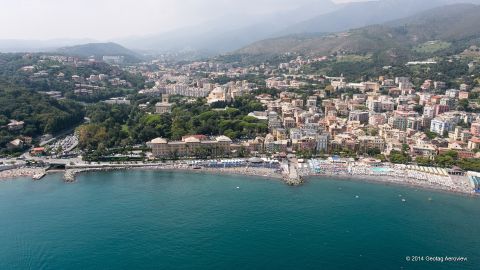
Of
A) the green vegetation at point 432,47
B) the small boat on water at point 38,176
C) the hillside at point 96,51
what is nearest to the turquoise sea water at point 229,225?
the small boat on water at point 38,176

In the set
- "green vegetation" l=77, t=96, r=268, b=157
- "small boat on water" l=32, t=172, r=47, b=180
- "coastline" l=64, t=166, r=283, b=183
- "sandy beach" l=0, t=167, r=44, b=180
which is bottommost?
"coastline" l=64, t=166, r=283, b=183

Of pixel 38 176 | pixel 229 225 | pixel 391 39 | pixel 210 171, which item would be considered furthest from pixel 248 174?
pixel 391 39

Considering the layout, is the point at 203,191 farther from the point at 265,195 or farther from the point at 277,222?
the point at 277,222

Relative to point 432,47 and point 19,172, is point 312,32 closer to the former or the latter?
point 432,47

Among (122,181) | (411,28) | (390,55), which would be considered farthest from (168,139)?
(411,28)

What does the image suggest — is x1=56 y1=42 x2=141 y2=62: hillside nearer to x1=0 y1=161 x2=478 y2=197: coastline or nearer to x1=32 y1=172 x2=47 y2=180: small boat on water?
x1=0 y1=161 x2=478 y2=197: coastline

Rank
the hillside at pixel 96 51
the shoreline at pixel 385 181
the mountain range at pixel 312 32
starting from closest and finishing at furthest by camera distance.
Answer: the shoreline at pixel 385 181, the mountain range at pixel 312 32, the hillside at pixel 96 51

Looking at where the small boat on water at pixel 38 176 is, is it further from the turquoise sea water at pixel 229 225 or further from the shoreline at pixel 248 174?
the turquoise sea water at pixel 229 225

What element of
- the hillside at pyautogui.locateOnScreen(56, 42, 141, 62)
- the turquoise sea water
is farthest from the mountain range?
the turquoise sea water
